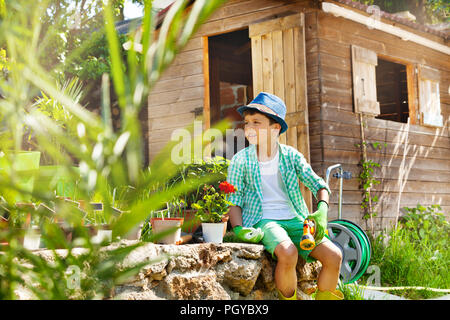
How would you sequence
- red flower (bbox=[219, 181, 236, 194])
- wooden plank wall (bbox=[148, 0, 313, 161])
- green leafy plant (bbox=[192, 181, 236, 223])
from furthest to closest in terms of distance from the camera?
wooden plank wall (bbox=[148, 0, 313, 161]) < green leafy plant (bbox=[192, 181, 236, 223]) < red flower (bbox=[219, 181, 236, 194])

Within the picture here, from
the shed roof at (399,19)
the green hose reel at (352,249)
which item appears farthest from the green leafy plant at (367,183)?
the green hose reel at (352,249)

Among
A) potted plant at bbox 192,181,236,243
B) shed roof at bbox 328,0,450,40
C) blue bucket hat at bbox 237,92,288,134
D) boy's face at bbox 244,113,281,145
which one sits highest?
shed roof at bbox 328,0,450,40

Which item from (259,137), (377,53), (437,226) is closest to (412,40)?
(377,53)

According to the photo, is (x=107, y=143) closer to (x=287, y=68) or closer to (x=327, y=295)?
(x=327, y=295)

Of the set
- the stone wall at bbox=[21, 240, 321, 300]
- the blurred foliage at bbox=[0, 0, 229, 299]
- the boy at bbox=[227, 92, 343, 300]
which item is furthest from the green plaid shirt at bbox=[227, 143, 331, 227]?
the blurred foliage at bbox=[0, 0, 229, 299]

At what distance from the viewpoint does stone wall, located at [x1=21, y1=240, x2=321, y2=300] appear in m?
2.36

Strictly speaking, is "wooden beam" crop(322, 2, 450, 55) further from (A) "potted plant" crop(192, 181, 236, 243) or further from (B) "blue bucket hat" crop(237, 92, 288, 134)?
(A) "potted plant" crop(192, 181, 236, 243)

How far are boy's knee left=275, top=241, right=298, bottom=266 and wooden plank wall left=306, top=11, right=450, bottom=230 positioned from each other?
2879mm

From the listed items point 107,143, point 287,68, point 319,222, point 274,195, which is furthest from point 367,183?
point 107,143

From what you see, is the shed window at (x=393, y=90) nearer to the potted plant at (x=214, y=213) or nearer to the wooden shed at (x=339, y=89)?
the wooden shed at (x=339, y=89)

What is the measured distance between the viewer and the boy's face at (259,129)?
127 inches

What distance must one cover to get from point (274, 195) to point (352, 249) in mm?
1298

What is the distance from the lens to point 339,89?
5914 mm
